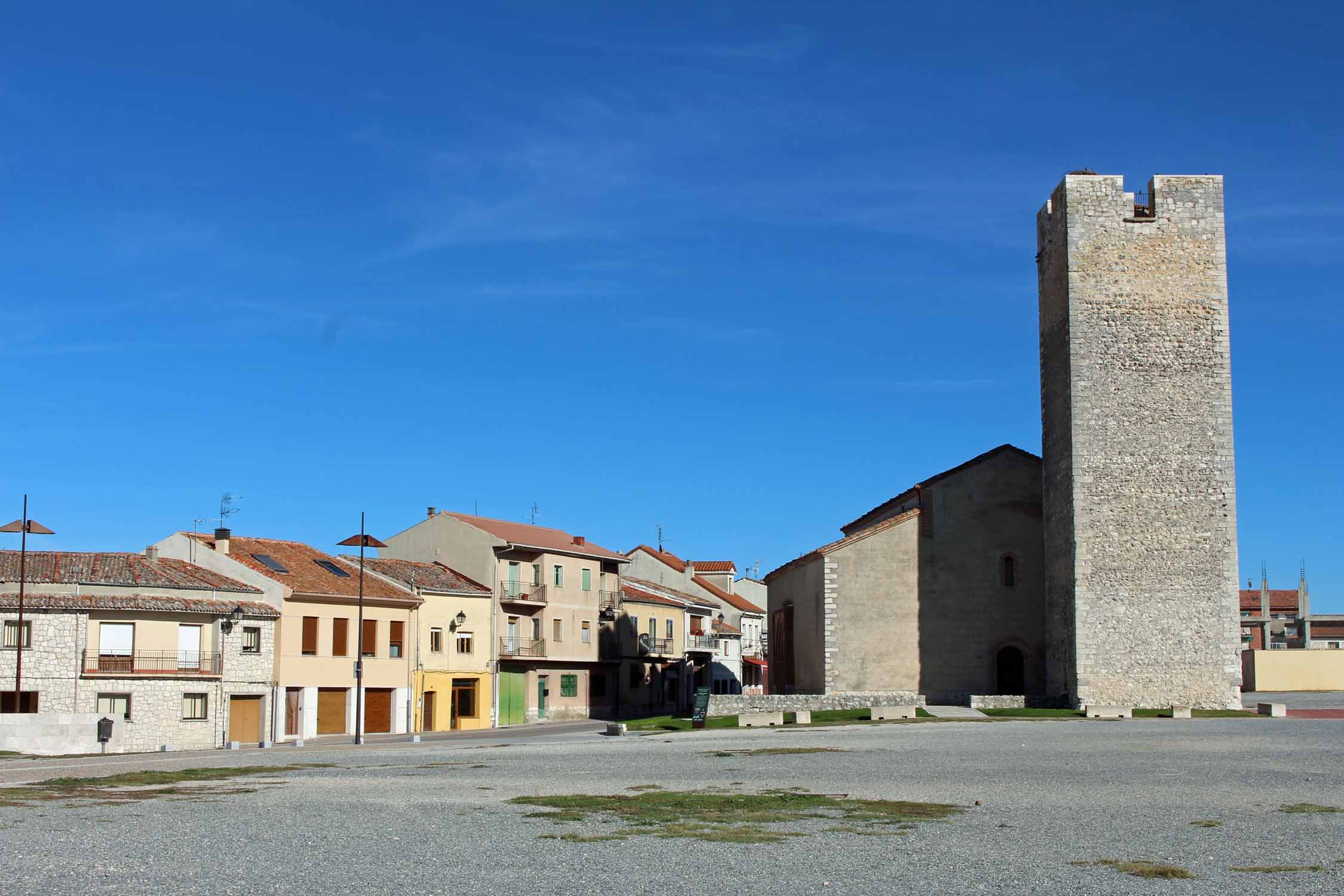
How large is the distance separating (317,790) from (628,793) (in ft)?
13.9

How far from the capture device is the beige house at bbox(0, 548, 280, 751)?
37094 mm

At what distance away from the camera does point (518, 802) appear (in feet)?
52.0

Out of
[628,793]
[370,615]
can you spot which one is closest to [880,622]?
[370,615]

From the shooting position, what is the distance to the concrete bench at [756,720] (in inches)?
1393

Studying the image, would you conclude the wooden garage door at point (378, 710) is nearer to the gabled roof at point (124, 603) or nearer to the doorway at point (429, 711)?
the doorway at point (429, 711)

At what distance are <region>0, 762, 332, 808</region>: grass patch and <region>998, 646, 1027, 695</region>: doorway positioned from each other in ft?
83.1

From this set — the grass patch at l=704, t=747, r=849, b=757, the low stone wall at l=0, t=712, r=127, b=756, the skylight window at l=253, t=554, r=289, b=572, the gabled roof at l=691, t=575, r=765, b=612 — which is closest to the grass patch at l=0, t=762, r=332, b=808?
the grass patch at l=704, t=747, r=849, b=757

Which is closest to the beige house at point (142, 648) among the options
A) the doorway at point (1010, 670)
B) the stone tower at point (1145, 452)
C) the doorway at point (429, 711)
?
the doorway at point (429, 711)

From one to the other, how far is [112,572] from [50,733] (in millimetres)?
9676

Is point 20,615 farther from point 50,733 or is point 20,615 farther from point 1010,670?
point 1010,670

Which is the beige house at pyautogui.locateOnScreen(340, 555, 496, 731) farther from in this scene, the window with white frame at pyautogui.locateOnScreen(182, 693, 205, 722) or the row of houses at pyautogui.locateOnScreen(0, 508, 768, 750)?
the window with white frame at pyautogui.locateOnScreen(182, 693, 205, 722)

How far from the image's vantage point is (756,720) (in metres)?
35.4

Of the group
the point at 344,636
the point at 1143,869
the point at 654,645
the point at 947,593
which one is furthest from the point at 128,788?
the point at 654,645

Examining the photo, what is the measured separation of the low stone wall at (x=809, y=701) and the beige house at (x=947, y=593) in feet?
1.49
